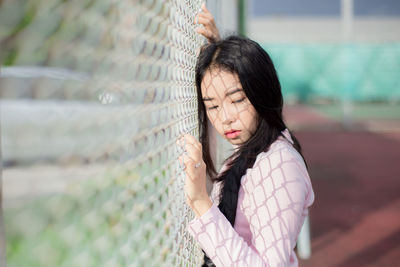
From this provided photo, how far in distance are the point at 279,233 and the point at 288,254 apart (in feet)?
0.15

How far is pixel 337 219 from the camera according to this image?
3.58 metres

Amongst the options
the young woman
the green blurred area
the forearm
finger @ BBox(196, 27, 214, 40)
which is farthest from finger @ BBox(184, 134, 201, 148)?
the green blurred area

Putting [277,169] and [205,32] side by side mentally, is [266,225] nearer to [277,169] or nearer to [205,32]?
[277,169]

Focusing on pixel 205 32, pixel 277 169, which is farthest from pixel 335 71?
pixel 277 169

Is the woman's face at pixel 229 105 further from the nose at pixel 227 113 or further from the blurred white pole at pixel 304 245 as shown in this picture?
the blurred white pole at pixel 304 245

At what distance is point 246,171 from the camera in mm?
1095

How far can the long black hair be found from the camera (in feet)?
3.54

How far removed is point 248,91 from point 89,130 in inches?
25.7

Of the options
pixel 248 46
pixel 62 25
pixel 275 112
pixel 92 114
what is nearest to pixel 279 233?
pixel 275 112

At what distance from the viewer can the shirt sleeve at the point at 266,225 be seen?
36.4 inches

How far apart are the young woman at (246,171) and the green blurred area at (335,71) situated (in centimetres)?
1243

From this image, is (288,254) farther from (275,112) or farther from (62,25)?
(62,25)

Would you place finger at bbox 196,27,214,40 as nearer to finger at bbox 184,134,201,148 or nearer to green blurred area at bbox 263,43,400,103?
finger at bbox 184,134,201,148

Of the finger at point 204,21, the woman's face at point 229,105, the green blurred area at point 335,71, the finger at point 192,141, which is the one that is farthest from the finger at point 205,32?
the green blurred area at point 335,71
